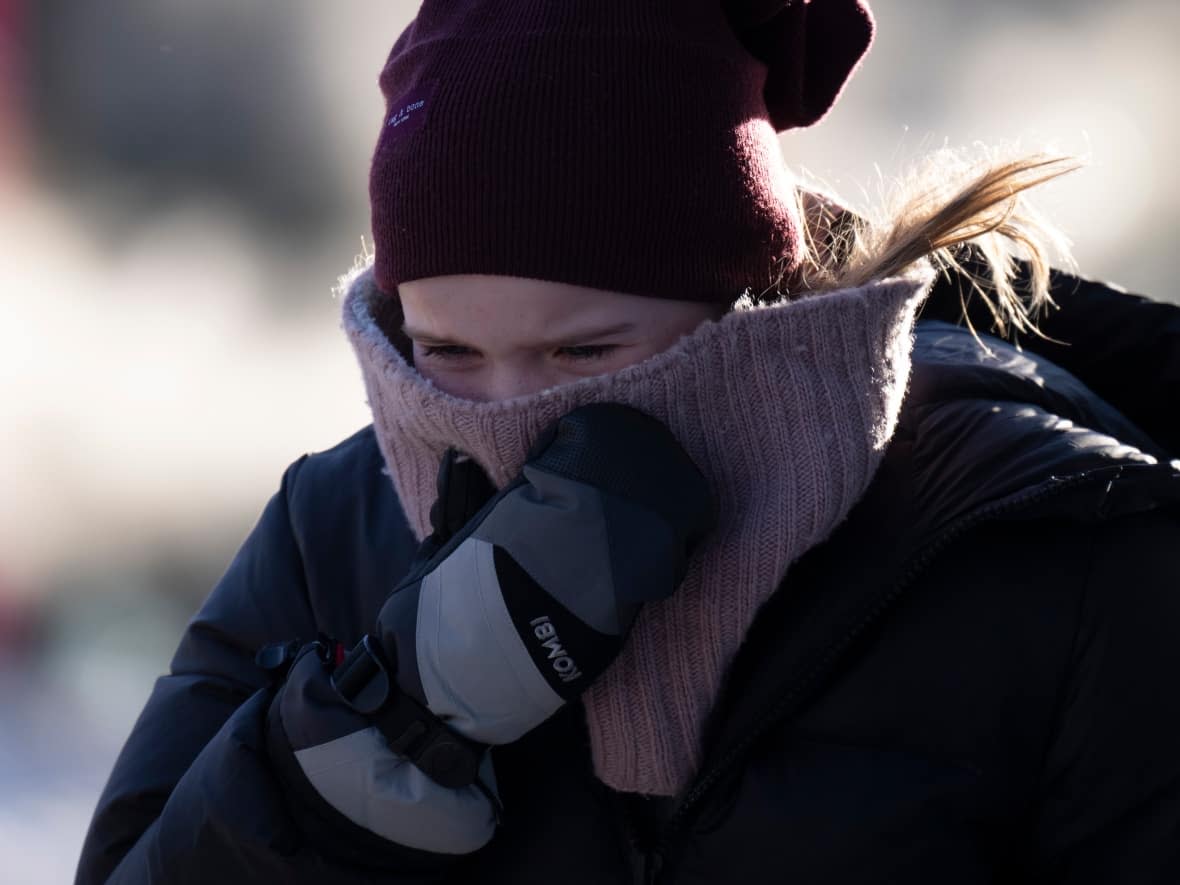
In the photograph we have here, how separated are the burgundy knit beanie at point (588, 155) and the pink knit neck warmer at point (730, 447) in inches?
3.3

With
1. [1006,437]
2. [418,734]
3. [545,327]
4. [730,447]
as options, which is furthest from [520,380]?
[1006,437]

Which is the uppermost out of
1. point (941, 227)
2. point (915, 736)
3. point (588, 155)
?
point (588, 155)

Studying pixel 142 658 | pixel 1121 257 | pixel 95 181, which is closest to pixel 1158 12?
pixel 1121 257

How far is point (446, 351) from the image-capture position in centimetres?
106

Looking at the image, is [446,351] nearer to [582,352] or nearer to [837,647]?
[582,352]

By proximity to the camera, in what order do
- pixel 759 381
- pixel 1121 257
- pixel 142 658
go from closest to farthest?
pixel 759 381
pixel 142 658
pixel 1121 257

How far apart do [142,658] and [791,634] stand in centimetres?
216

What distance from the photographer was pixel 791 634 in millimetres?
943

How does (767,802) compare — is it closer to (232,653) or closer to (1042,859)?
(1042,859)

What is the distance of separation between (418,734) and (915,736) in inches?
14.7

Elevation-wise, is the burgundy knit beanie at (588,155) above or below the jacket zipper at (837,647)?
above

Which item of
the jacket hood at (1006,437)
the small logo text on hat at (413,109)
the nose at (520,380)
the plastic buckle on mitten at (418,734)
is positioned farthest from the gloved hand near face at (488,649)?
the small logo text on hat at (413,109)

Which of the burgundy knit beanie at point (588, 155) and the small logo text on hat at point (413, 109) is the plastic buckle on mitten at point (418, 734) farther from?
the small logo text on hat at point (413, 109)

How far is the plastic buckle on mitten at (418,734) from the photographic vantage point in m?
0.86
